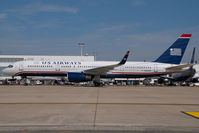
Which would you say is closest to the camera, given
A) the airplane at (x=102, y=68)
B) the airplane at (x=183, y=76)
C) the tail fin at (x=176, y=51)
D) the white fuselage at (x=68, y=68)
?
the airplane at (x=102, y=68)

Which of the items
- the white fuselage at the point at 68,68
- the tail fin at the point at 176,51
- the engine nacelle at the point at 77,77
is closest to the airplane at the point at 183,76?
the tail fin at the point at 176,51

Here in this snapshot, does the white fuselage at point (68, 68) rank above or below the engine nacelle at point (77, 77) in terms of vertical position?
above

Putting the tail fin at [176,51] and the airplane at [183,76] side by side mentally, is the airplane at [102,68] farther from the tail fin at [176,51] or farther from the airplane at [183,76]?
the airplane at [183,76]

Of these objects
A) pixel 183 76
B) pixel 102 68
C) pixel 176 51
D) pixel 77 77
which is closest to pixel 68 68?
pixel 77 77

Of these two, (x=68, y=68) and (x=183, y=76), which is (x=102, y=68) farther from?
(x=183, y=76)

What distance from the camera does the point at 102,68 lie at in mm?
28094

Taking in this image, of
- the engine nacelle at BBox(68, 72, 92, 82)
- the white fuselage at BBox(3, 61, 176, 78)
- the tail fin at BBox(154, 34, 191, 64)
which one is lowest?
the engine nacelle at BBox(68, 72, 92, 82)

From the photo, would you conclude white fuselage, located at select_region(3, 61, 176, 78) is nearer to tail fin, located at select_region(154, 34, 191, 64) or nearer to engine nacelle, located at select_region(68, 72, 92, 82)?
tail fin, located at select_region(154, 34, 191, 64)

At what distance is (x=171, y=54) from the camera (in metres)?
32.9

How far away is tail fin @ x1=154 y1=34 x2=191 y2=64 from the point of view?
32.8 m

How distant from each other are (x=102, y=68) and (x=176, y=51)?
13.3 metres

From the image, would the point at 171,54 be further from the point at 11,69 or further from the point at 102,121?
the point at 102,121

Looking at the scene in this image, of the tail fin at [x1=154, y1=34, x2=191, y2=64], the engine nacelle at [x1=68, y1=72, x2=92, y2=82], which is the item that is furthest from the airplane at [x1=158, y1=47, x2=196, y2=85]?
the engine nacelle at [x1=68, y1=72, x2=92, y2=82]

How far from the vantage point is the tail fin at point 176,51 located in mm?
32844
